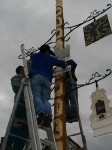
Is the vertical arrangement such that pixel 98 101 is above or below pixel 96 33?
below

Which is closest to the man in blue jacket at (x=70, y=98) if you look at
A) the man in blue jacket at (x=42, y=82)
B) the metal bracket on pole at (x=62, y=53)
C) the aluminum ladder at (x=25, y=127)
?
the metal bracket on pole at (x=62, y=53)

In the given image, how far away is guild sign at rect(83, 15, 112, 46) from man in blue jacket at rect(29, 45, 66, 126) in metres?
1.41

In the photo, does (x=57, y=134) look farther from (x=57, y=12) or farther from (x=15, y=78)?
(x=57, y=12)

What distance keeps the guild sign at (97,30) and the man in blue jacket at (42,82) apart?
141cm

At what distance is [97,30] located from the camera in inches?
236

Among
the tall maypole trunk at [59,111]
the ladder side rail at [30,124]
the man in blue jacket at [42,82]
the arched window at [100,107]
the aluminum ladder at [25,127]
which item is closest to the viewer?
the ladder side rail at [30,124]

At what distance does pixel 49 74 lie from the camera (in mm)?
4777

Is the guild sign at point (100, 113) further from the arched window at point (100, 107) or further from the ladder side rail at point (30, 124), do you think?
the ladder side rail at point (30, 124)

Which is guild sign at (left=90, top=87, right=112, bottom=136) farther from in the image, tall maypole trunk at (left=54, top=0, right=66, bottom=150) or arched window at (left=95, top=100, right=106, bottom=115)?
tall maypole trunk at (left=54, top=0, right=66, bottom=150)

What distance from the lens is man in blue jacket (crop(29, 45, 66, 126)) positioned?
3.91 m

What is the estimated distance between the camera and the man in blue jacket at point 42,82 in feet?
12.8

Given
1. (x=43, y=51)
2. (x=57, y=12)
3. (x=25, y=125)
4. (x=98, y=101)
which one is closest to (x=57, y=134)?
(x=25, y=125)

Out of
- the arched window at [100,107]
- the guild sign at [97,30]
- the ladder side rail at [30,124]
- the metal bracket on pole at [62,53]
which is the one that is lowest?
the ladder side rail at [30,124]

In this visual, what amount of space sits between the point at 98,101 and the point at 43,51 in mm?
1667
